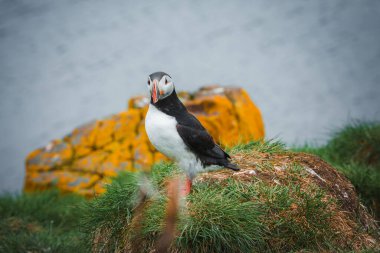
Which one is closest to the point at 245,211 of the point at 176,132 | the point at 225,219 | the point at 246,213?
the point at 246,213

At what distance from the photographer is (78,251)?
452 centimetres

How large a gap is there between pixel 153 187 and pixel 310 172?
138cm

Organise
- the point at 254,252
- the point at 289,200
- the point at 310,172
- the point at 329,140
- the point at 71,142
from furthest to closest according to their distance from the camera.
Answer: the point at 71,142 → the point at 329,140 → the point at 310,172 → the point at 289,200 → the point at 254,252

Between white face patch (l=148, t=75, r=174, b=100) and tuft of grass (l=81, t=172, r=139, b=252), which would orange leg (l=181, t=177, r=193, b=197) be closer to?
tuft of grass (l=81, t=172, r=139, b=252)

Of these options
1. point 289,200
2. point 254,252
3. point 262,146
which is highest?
point 262,146

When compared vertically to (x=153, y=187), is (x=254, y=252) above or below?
below

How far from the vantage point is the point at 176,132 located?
3.63 m

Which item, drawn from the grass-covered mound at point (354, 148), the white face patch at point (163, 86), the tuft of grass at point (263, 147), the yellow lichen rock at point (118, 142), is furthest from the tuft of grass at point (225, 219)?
the yellow lichen rock at point (118, 142)

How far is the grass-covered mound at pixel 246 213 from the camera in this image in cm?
351

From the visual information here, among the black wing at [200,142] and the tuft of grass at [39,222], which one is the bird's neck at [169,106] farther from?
the tuft of grass at [39,222]

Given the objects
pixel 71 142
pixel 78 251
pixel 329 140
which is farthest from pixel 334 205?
pixel 71 142

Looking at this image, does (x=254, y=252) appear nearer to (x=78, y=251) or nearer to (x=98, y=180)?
(x=78, y=251)

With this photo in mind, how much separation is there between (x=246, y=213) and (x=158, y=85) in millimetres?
1099

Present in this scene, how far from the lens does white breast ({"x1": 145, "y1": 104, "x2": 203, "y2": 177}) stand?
3.61 m
